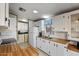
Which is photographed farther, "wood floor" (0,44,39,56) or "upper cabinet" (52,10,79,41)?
"upper cabinet" (52,10,79,41)

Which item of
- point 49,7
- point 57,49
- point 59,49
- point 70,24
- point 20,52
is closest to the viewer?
point 20,52

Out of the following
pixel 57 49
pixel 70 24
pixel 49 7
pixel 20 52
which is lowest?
pixel 57 49

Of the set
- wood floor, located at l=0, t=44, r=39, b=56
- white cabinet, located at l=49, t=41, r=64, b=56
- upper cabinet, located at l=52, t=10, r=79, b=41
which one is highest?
upper cabinet, located at l=52, t=10, r=79, b=41

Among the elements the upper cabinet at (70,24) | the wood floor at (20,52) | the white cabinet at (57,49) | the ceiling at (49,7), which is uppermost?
the ceiling at (49,7)

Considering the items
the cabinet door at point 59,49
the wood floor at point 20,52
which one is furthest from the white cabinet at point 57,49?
the wood floor at point 20,52

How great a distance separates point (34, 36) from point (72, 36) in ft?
9.98

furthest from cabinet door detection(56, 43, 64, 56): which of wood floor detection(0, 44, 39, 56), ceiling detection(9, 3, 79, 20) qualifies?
wood floor detection(0, 44, 39, 56)

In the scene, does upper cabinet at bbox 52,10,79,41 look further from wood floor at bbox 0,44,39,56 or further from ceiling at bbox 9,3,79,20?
wood floor at bbox 0,44,39,56

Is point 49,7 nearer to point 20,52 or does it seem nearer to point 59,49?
point 59,49

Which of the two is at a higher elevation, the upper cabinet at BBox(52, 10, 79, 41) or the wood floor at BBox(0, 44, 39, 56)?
the upper cabinet at BBox(52, 10, 79, 41)

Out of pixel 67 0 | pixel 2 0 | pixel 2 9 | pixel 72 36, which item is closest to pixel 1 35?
pixel 72 36

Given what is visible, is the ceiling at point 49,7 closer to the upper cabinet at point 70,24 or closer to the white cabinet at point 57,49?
the upper cabinet at point 70,24

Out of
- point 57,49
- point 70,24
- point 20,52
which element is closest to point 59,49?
point 57,49

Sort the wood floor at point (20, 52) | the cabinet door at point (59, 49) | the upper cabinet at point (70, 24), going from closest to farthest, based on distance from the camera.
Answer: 1. the wood floor at point (20, 52)
2. the upper cabinet at point (70, 24)
3. the cabinet door at point (59, 49)
